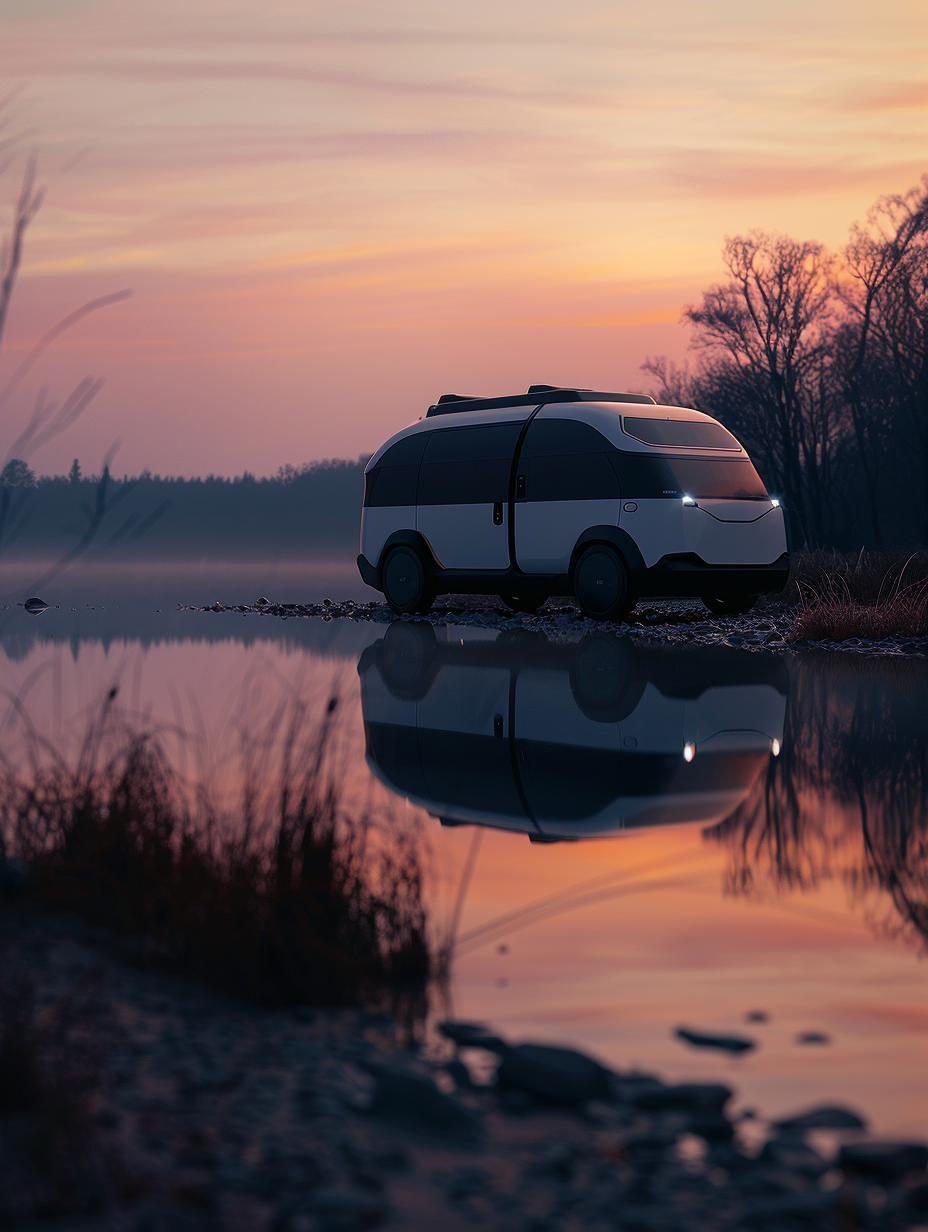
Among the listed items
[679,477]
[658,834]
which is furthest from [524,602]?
[658,834]

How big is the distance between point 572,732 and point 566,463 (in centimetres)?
1007

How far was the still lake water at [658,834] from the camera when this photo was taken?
12.6ft

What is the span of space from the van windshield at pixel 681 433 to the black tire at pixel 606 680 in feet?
9.55

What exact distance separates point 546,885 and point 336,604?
21.8 metres

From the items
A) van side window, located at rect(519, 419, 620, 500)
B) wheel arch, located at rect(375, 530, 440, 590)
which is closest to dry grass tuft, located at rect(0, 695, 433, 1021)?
van side window, located at rect(519, 419, 620, 500)

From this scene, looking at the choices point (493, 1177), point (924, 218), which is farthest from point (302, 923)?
point (924, 218)

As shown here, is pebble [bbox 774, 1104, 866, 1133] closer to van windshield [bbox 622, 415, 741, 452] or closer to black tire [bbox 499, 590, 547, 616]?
van windshield [bbox 622, 415, 741, 452]

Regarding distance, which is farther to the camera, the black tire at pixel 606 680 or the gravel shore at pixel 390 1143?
the black tire at pixel 606 680

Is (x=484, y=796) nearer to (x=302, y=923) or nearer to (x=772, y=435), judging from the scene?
(x=302, y=923)

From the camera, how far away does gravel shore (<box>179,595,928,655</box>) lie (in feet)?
55.8

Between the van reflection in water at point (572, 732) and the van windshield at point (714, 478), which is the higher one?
the van windshield at point (714, 478)

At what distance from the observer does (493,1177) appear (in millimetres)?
2900

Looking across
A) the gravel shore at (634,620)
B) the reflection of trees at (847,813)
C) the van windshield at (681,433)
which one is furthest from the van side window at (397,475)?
the reflection of trees at (847,813)

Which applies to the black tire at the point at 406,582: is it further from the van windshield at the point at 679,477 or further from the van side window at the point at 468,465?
the van windshield at the point at 679,477
